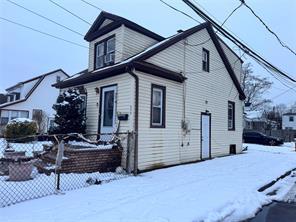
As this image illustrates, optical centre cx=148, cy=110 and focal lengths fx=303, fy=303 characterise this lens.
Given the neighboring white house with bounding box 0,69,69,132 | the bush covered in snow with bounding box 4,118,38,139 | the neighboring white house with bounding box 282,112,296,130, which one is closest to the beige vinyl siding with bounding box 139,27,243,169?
the bush covered in snow with bounding box 4,118,38,139

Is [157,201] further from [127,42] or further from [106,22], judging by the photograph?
[106,22]

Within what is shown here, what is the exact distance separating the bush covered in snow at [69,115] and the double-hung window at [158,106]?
324 centimetres

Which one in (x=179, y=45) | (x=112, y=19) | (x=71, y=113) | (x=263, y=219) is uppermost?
(x=112, y=19)

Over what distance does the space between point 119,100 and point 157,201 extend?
5219 mm

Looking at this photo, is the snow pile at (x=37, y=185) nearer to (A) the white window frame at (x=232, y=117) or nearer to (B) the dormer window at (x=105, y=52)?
(B) the dormer window at (x=105, y=52)

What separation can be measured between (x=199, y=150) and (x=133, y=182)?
6.08 metres

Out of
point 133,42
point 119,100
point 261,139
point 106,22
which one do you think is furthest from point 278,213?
point 261,139

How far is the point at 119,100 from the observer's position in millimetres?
11055

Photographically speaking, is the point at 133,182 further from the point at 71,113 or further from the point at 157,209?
the point at 71,113

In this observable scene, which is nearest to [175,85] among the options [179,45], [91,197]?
[179,45]

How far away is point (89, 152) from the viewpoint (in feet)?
30.6

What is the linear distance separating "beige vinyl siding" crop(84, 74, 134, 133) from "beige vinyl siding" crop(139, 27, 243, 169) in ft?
1.40

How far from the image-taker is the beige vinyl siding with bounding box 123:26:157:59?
1217 cm

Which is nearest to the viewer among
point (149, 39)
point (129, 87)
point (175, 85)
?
point (129, 87)
